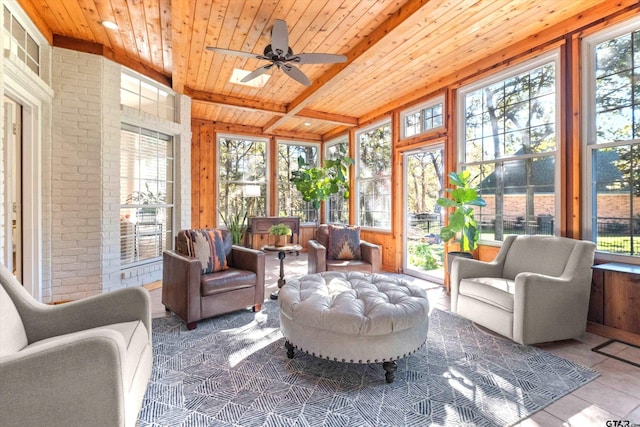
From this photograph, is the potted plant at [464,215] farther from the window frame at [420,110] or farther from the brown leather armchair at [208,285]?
the brown leather armchair at [208,285]

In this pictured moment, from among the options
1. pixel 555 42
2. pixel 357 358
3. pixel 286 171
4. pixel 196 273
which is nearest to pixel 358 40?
pixel 555 42

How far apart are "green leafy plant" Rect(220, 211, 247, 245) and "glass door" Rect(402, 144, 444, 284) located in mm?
3256

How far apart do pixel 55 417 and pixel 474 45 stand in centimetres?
435

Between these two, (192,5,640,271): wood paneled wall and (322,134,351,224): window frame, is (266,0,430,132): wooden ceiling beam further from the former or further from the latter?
(322,134,351,224): window frame

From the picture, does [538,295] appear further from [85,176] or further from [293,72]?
[85,176]

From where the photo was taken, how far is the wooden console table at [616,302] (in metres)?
2.53

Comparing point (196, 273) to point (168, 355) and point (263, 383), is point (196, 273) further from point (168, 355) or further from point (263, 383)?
point (263, 383)

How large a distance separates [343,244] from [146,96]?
11.4ft

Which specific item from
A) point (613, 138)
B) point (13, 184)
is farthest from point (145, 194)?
point (613, 138)

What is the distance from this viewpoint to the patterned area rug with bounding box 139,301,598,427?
5.48 ft

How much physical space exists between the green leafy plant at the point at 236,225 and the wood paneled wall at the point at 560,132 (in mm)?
608

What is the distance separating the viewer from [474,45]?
341 cm

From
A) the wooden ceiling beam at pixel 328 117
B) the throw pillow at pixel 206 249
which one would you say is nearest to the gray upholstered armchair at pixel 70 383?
the throw pillow at pixel 206 249

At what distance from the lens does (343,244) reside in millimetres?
4293
